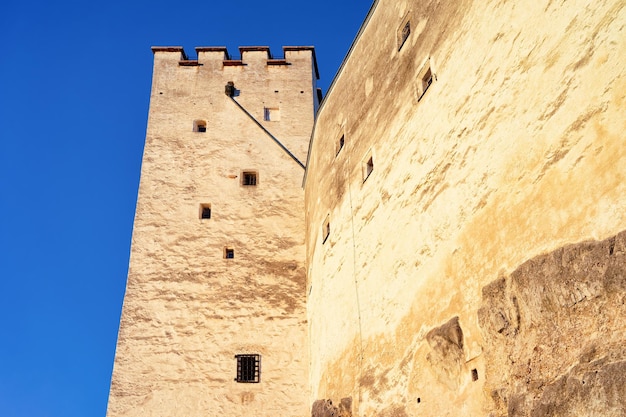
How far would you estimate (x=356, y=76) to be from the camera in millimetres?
11039

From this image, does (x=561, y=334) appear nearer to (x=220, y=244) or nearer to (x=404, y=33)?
(x=404, y=33)

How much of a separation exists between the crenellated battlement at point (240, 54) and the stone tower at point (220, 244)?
30mm

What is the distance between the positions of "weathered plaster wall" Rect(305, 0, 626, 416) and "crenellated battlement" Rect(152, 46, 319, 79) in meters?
6.57

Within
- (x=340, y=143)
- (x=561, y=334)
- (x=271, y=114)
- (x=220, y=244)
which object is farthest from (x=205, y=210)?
(x=561, y=334)

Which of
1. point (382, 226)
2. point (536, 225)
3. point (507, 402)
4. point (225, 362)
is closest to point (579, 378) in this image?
point (507, 402)

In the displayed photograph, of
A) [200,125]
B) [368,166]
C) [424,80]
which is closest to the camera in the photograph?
[424,80]

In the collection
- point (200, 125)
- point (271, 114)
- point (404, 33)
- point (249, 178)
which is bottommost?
point (404, 33)

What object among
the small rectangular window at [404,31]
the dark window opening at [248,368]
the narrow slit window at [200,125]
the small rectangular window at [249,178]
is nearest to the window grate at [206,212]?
the small rectangular window at [249,178]

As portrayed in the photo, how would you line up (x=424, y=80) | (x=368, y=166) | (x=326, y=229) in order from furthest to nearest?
(x=326, y=229)
(x=368, y=166)
(x=424, y=80)

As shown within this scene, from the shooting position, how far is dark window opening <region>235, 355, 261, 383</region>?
12188 mm

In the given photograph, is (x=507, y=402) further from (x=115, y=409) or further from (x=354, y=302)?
(x=115, y=409)

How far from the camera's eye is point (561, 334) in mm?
5312

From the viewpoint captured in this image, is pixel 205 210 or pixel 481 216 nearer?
pixel 481 216

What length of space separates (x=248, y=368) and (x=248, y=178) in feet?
13.7
